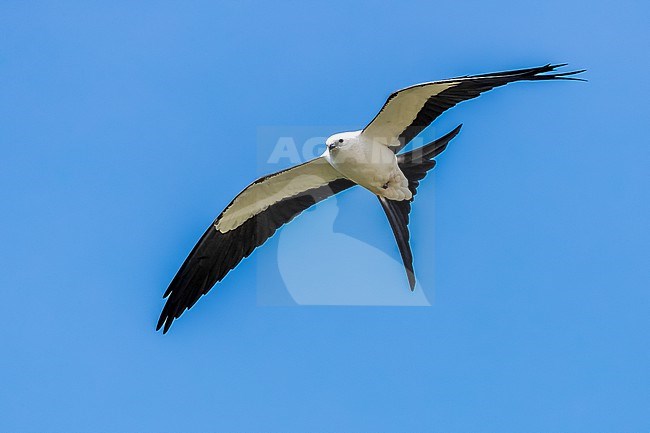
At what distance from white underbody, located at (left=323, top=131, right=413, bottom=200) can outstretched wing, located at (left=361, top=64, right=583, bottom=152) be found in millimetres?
106

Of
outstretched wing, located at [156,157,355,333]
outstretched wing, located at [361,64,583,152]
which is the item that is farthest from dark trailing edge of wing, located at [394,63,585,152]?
outstretched wing, located at [156,157,355,333]

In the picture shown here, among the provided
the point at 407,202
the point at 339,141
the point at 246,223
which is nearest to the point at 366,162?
the point at 339,141

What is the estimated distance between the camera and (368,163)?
8.38 m

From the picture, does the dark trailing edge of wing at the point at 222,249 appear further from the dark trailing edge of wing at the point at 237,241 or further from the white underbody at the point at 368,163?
the white underbody at the point at 368,163

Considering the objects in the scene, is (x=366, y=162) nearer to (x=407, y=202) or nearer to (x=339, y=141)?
(x=339, y=141)

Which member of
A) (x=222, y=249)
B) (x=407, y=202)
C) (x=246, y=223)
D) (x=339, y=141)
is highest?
(x=339, y=141)

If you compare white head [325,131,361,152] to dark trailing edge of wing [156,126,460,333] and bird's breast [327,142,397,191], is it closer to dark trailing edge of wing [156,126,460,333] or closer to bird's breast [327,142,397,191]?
bird's breast [327,142,397,191]

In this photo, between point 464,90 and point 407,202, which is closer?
point 464,90

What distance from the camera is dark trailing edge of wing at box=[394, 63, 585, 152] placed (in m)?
7.09

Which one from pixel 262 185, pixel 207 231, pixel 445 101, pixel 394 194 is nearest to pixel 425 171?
pixel 394 194

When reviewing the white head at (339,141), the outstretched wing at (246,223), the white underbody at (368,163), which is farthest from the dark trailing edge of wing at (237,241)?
the white head at (339,141)

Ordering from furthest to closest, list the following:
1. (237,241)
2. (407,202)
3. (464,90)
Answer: (237,241)
(407,202)
(464,90)

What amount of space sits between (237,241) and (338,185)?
3.58 ft

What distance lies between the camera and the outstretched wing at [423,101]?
722 centimetres
